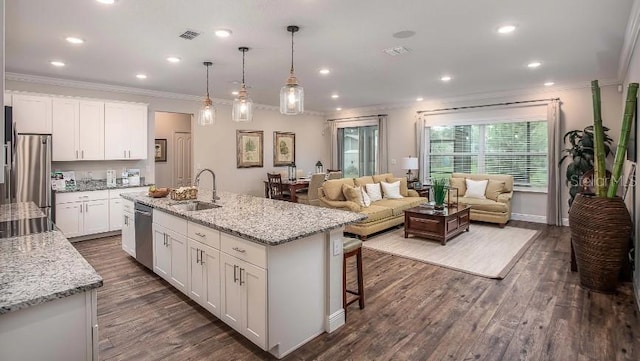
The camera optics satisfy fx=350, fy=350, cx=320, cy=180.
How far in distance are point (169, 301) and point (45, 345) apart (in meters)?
2.05

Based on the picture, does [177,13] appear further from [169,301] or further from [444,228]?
[444,228]

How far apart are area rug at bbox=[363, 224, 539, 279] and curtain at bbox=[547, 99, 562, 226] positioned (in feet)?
2.80

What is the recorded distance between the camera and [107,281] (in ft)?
12.5

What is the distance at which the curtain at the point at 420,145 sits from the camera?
8203mm

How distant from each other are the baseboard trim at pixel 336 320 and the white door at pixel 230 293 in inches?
26.8

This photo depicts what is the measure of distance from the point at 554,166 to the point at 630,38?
11.2 feet

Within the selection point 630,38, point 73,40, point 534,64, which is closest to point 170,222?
point 73,40

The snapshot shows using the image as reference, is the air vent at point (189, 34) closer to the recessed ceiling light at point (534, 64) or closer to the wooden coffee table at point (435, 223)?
the wooden coffee table at point (435, 223)

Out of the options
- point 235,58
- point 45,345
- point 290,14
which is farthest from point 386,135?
point 45,345

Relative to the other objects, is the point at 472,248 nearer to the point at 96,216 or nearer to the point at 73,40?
the point at 73,40

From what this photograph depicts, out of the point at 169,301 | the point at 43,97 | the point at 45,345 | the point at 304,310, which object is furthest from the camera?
the point at 43,97

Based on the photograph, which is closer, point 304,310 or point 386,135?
point 304,310

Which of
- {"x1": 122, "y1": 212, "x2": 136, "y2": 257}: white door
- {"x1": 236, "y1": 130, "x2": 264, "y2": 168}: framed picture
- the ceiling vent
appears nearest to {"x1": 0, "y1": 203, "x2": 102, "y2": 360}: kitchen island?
{"x1": 122, "y1": 212, "x2": 136, "y2": 257}: white door

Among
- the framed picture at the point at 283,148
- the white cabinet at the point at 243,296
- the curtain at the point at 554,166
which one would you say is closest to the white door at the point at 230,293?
the white cabinet at the point at 243,296
